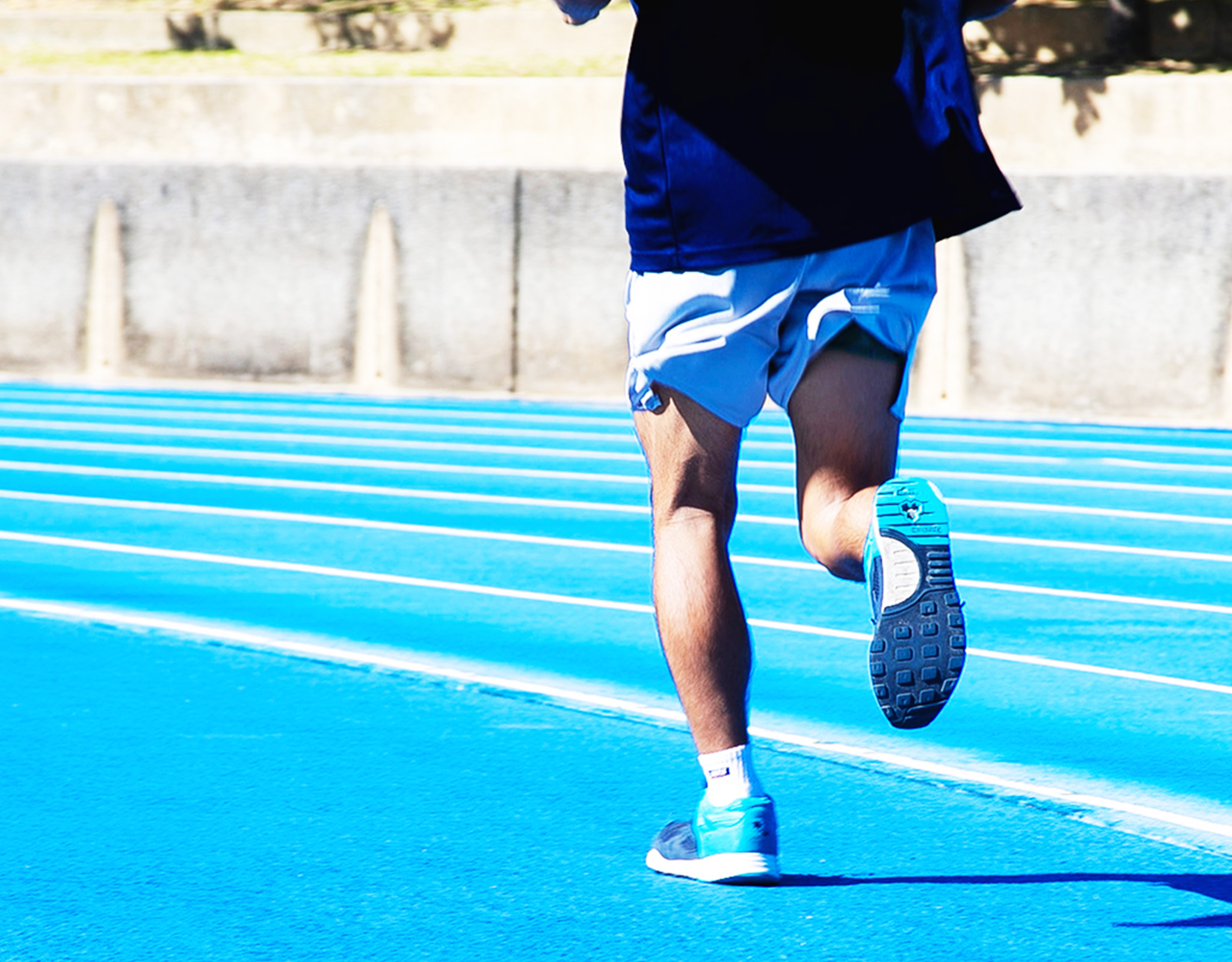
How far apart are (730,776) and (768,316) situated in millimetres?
783

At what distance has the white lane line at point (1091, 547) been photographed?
7.29 m

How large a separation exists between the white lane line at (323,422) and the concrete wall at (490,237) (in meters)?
1.53

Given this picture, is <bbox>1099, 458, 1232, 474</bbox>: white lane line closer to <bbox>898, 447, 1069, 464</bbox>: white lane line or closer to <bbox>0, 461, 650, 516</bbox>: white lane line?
<bbox>898, 447, 1069, 464</bbox>: white lane line

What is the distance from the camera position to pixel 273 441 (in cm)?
1080

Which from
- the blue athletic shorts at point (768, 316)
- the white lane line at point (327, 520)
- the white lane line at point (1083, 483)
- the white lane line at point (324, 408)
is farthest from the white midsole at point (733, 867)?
the white lane line at point (324, 408)

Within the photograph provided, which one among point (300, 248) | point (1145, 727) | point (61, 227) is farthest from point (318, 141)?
point (1145, 727)

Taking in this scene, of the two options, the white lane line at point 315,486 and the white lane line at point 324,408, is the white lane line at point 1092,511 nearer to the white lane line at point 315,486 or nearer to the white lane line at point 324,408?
the white lane line at point 315,486

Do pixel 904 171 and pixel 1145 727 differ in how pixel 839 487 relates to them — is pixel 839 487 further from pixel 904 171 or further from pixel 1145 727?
pixel 1145 727

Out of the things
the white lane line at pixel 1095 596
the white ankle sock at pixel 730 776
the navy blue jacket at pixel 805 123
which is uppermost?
the navy blue jacket at pixel 805 123

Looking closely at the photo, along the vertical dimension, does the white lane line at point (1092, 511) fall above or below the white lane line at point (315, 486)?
above

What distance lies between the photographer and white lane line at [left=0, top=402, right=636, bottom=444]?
1117 cm

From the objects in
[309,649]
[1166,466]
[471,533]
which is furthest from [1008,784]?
[1166,466]

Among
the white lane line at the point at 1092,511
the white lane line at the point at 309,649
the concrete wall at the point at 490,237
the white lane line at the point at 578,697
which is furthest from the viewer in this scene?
the concrete wall at the point at 490,237

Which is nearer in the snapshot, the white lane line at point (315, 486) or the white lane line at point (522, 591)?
the white lane line at point (522, 591)
